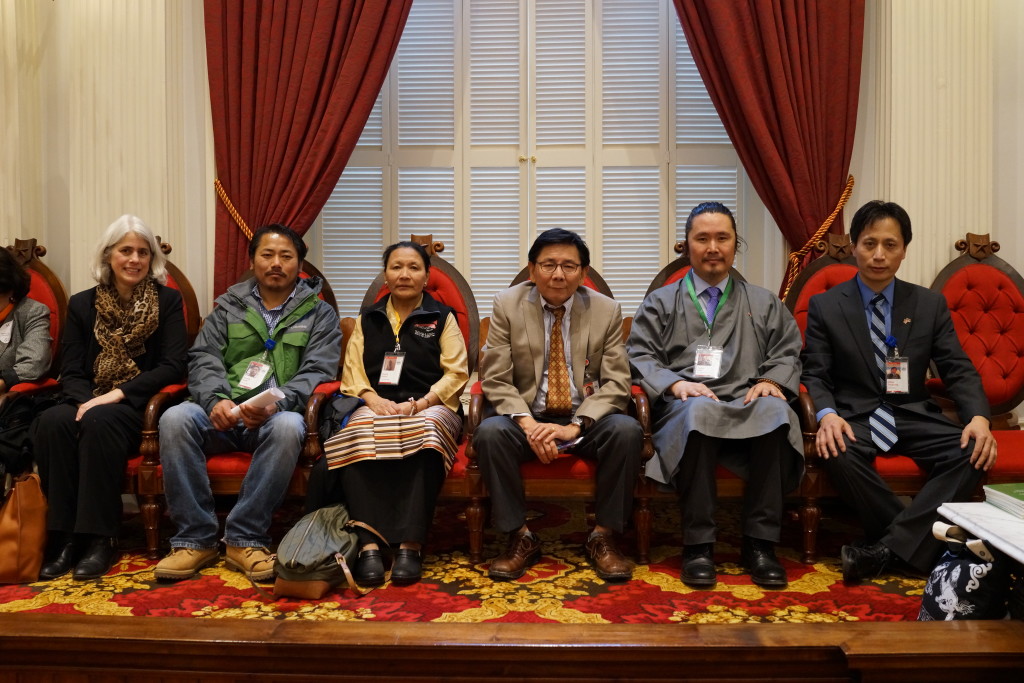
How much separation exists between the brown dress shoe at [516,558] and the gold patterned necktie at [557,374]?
0.51 metres

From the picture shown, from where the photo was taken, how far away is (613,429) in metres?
2.93

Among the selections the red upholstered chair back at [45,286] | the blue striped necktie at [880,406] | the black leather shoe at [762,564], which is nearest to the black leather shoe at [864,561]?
the black leather shoe at [762,564]

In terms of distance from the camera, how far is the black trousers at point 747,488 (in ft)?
9.39

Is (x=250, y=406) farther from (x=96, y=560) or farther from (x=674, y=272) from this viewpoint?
(x=674, y=272)

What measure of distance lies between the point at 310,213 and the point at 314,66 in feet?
2.38

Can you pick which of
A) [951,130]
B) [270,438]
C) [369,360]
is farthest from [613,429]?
[951,130]

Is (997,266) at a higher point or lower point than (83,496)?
higher

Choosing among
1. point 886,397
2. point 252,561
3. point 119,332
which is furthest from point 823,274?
point 119,332

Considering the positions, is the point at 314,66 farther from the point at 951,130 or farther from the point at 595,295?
the point at 951,130

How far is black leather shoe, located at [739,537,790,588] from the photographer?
9.03 ft

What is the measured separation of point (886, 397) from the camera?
10.2 ft

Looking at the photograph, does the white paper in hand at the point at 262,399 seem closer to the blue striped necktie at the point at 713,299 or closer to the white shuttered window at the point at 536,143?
the white shuttered window at the point at 536,143

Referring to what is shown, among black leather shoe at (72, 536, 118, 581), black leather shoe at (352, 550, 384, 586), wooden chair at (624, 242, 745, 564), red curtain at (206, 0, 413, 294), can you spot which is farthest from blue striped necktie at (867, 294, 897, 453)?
black leather shoe at (72, 536, 118, 581)

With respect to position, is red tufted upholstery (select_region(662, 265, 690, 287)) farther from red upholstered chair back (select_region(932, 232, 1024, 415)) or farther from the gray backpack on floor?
the gray backpack on floor
